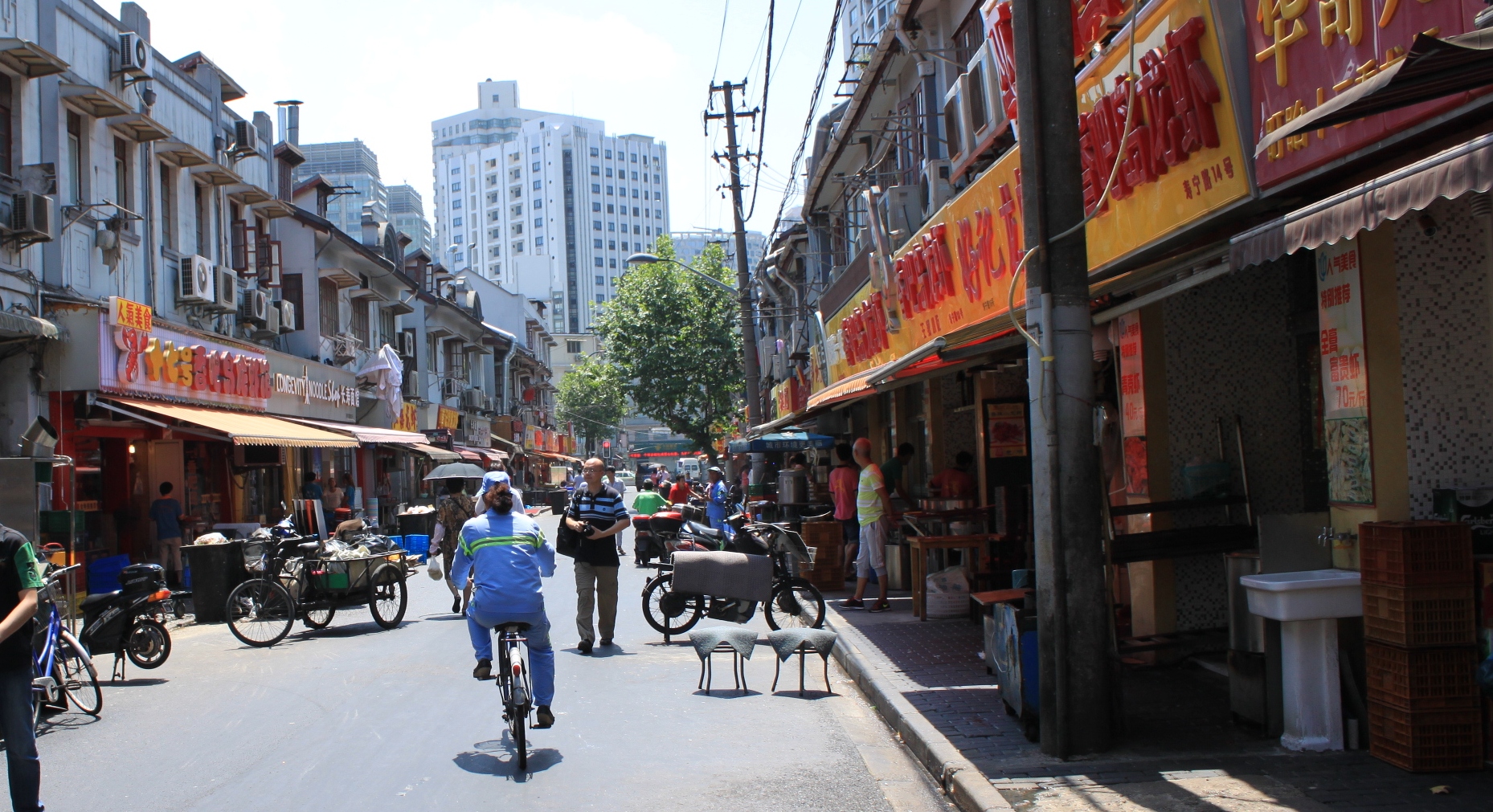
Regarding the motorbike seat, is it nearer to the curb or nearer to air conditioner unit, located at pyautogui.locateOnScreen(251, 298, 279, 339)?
the curb

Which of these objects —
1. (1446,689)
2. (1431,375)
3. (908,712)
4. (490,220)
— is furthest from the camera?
(490,220)

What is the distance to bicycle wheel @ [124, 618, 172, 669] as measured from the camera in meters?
10.1

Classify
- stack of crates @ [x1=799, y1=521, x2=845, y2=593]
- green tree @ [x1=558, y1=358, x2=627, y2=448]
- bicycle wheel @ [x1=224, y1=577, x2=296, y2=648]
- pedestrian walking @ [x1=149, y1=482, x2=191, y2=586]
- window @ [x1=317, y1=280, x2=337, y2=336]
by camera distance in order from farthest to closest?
green tree @ [x1=558, y1=358, x2=627, y2=448] < window @ [x1=317, y1=280, x2=337, y2=336] < pedestrian walking @ [x1=149, y1=482, x2=191, y2=586] < stack of crates @ [x1=799, y1=521, x2=845, y2=593] < bicycle wheel @ [x1=224, y1=577, x2=296, y2=648]

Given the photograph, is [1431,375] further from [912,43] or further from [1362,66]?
[912,43]

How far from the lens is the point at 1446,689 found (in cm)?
528

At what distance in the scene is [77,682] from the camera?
319 inches

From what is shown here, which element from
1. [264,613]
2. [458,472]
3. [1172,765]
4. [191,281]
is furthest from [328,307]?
[1172,765]

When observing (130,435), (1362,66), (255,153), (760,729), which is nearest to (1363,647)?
(1362,66)

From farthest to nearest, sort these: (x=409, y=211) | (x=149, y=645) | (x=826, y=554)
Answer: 1. (x=409, y=211)
2. (x=826, y=554)
3. (x=149, y=645)

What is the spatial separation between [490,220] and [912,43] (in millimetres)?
142244

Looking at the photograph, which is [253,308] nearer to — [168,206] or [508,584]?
[168,206]

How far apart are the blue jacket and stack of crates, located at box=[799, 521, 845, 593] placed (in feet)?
24.8

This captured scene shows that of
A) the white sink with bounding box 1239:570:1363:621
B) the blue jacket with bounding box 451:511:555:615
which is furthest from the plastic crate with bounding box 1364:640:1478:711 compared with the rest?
the blue jacket with bounding box 451:511:555:615

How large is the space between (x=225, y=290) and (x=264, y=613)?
1075 cm
